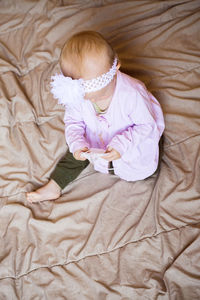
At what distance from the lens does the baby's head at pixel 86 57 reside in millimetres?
868

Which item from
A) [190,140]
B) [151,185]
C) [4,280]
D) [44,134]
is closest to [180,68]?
[190,140]

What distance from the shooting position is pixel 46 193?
1.22m

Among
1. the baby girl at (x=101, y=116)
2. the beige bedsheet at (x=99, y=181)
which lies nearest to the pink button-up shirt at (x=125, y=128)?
the baby girl at (x=101, y=116)

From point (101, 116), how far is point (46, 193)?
389mm

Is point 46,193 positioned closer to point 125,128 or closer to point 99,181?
point 99,181

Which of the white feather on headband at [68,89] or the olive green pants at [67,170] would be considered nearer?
the white feather on headband at [68,89]

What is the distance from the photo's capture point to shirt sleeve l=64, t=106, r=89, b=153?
112 centimetres

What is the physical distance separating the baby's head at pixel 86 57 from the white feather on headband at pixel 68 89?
0.04 m

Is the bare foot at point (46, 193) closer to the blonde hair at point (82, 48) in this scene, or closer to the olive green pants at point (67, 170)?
the olive green pants at point (67, 170)

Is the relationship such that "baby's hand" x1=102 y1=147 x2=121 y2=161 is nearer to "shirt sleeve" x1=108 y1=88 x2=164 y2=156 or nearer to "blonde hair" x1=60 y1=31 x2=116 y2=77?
"shirt sleeve" x1=108 y1=88 x2=164 y2=156

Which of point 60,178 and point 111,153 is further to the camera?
point 60,178

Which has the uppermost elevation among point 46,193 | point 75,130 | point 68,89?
point 68,89

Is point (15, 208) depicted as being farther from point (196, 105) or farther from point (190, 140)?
point (196, 105)

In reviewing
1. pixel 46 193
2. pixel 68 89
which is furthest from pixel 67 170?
pixel 68 89
